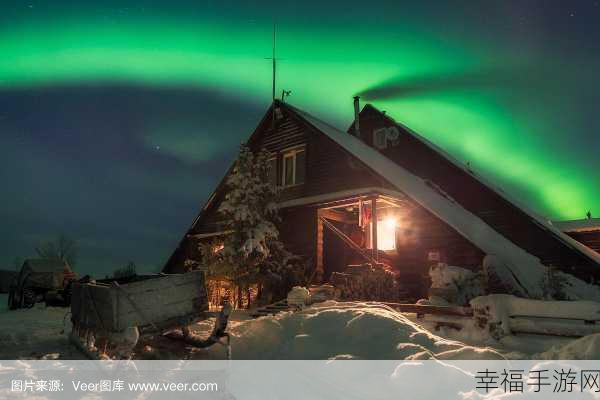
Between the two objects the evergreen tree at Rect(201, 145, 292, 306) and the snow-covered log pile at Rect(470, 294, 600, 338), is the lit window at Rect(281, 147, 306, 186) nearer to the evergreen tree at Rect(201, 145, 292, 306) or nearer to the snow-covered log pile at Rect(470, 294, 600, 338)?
the evergreen tree at Rect(201, 145, 292, 306)

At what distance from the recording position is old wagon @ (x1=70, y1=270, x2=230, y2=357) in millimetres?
6738

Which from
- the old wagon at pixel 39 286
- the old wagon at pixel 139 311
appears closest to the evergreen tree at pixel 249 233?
the old wagon at pixel 139 311

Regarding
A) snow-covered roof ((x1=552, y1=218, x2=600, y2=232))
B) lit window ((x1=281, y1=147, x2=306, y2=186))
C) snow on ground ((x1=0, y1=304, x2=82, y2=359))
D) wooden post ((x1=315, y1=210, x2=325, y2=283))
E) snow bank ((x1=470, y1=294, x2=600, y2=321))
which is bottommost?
snow on ground ((x1=0, y1=304, x2=82, y2=359))

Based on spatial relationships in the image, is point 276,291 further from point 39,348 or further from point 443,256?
point 39,348

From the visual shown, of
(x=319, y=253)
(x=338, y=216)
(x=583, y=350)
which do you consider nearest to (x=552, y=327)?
(x=583, y=350)

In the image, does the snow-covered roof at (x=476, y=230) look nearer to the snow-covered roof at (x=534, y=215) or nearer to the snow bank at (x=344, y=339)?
the snow-covered roof at (x=534, y=215)

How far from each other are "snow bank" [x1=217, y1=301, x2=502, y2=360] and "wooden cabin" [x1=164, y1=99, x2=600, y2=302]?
6264 mm

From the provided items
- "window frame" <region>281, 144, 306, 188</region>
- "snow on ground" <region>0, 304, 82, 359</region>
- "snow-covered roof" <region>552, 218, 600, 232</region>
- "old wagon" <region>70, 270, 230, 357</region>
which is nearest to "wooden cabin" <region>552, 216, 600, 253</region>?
"snow-covered roof" <region>552, 218, 600, 232</region>

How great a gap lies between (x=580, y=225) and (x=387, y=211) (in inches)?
335

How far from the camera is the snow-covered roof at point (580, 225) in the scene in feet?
55.4

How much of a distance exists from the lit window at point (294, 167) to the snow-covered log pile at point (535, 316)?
1022cm

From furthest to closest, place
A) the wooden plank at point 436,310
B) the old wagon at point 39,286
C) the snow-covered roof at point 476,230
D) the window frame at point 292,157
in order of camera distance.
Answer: the old wagon at point 39,286, the window frame at point 292,157, the snow-covered roof at point 476,230, the wooden plank at point 436,310

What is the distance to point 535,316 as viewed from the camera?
27.6ft

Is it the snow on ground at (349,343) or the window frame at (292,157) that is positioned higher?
the window frame at (292,157)
